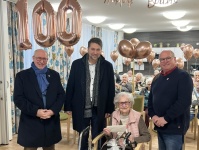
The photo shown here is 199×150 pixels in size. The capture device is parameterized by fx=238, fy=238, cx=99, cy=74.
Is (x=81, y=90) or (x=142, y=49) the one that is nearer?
(x=81, y=90)

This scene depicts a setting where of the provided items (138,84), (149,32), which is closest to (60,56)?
(138,84)

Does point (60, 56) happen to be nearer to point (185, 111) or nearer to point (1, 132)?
point (1, 132)

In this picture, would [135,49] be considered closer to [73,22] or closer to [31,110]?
[31,110]

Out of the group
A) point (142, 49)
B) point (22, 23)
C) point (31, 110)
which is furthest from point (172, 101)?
point (142, 49)

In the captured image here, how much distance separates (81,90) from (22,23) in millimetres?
976

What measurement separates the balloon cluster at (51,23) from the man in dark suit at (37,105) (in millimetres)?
571

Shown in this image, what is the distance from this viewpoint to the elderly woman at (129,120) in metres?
2.33

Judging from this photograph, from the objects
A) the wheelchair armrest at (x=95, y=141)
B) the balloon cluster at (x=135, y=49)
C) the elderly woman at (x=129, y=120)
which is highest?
the balloon cluster at (x=135, y=49)

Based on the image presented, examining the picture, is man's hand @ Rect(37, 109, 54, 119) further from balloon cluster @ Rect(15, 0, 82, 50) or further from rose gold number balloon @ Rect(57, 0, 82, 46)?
rose gold number balloon @ Rect(57, 0, 82, 46)

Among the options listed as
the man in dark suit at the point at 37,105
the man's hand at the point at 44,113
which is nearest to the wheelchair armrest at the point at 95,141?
the man in dark suit at the point at 37,105

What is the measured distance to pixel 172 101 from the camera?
2.20 m

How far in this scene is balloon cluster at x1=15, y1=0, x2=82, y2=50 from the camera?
5.19 ft

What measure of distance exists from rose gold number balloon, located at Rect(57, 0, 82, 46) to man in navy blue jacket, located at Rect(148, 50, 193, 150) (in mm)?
979

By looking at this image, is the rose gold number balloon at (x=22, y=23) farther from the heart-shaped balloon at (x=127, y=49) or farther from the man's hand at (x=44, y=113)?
the heart-shaped balloon at (x=127, y=49)
